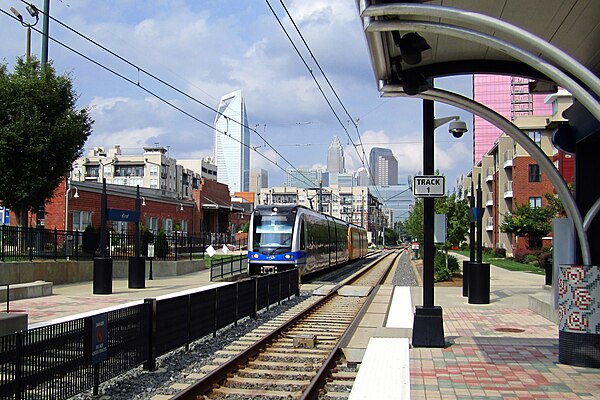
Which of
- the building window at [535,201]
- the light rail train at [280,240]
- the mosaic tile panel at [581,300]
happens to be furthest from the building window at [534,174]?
the mosaic tile panel at [581,300]

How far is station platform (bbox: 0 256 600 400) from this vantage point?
859 cm

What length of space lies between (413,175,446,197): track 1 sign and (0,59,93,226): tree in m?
17.0

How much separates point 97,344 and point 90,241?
2016cm

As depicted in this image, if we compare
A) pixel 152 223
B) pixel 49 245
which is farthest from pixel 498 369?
Result: pixel 152 223

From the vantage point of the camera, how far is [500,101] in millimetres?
164125

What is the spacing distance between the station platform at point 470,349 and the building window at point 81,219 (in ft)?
60.7

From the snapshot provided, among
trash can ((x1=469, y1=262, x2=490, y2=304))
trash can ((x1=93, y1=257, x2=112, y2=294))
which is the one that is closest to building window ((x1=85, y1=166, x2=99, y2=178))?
trash can ((x1=93, y1=257, x2=112, y2=294))

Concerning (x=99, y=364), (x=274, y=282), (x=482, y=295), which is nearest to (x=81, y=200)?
(x=274, y=282)

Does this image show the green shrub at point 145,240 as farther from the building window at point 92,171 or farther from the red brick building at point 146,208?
the building window at point 92,171

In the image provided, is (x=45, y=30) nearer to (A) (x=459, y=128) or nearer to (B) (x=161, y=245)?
(B) (x=161, y=245)

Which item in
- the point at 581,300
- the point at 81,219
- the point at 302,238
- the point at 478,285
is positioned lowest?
the point at 478,285

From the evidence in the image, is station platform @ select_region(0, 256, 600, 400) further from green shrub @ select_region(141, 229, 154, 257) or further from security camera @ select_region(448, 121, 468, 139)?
green shrub @ select_region(141, 229, 154, 257)

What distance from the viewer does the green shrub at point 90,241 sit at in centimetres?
2772


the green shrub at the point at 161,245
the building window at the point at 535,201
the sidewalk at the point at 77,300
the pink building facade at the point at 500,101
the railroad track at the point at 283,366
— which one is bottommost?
the railroad track at the point at 283,366
